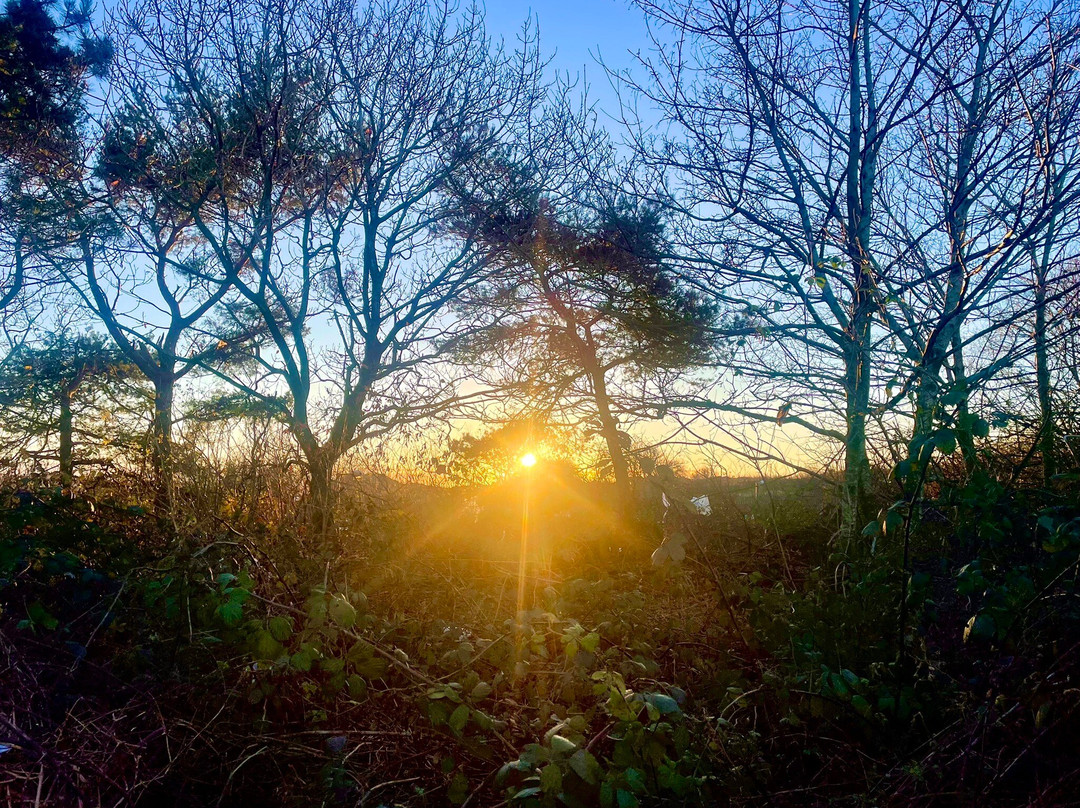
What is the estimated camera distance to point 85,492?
407 cm

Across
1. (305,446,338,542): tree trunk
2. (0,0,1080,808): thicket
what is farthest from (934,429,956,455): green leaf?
(305,446,338,542): tree trunk

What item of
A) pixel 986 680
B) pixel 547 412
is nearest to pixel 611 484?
pixel 547 412

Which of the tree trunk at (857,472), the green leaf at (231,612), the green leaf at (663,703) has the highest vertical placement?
the tree trunk at (857,472)

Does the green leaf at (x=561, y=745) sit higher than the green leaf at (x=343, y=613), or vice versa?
the green leaf at (x=343, y=613)

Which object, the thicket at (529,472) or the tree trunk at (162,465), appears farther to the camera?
the tree trunk at (162,465)

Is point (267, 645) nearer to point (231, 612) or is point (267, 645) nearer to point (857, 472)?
point (231, 612)

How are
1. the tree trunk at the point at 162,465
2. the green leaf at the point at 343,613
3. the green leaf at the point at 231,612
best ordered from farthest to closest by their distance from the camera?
1. the tree trunk at the point at 162,465
2. the green leaf at the point at 343,613
3. the green leaf at the point at 231,612

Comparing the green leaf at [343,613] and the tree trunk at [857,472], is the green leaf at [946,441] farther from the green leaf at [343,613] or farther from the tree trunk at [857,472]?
the tree trunk at [857,472]

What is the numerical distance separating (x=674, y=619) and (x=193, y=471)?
122 inches

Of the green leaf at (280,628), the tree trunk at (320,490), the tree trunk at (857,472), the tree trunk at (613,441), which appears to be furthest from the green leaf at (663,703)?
the tree trunk at (613,441)

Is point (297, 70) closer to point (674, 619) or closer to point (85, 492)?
point (85, 492)

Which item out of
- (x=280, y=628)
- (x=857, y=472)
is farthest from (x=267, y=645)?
(x=857, y=472)

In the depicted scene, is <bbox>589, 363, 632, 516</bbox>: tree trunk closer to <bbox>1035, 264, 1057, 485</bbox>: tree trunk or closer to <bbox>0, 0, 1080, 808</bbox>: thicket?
<bbox>0, 0, 1080, 808</bbox>: thicket

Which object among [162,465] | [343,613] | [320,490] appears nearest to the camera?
[343,613]
